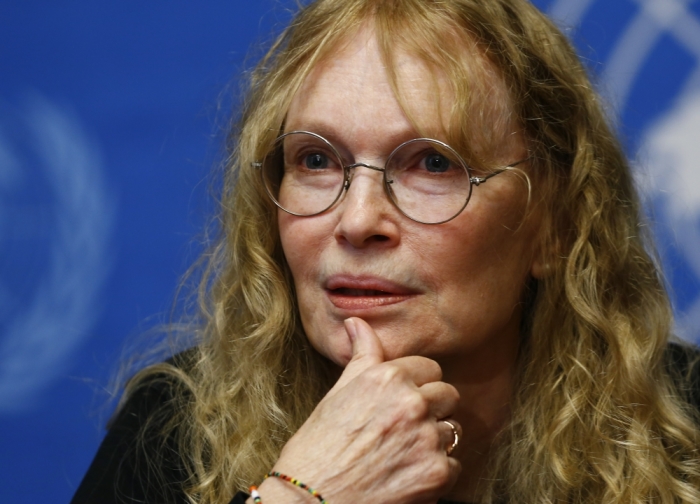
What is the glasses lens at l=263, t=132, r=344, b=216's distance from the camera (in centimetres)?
160

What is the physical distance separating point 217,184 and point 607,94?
0.98 meters

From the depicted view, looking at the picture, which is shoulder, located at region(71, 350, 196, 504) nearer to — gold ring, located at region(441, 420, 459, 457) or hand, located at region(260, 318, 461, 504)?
hand, located at region(260, 318, 461, 504)

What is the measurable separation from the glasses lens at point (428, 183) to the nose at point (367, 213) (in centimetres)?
2

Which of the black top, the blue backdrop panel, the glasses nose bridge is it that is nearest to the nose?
the glasses nose bridge

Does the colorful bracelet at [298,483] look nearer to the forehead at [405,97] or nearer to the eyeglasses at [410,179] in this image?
the eyeglasses at [410,179]

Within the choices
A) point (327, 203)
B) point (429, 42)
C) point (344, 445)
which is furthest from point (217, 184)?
point (344, 445)

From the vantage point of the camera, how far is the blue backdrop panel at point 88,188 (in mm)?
2266

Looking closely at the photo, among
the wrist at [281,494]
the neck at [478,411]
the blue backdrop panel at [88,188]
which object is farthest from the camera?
the blue backdrop panel at [88,188]

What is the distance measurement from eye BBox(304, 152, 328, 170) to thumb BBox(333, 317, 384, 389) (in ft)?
1.03

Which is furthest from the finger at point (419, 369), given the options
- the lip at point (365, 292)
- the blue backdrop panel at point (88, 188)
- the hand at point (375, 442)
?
the blue backdrop panel at point (88, 188)

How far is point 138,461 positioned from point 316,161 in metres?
0.78

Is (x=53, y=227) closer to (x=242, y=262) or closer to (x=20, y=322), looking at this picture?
(x=20, y=322)

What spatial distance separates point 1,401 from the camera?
7.40 ft

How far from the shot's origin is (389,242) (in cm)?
154
